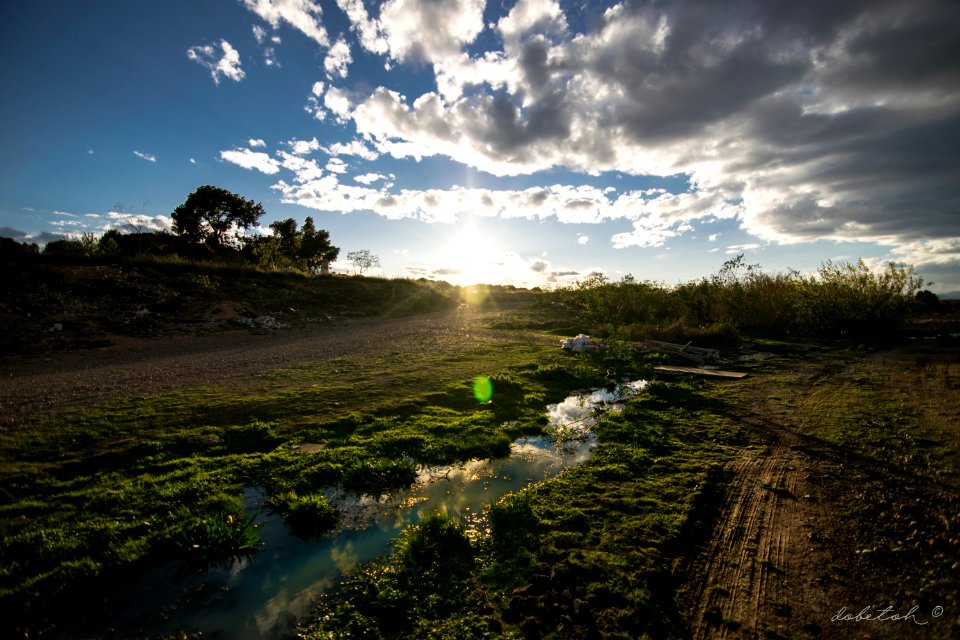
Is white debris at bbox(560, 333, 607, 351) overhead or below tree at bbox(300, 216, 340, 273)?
below

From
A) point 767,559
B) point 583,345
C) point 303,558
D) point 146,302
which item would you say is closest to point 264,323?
point 146,302

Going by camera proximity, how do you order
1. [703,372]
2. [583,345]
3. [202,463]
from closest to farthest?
[202,463]
[703,372]
[583,345]

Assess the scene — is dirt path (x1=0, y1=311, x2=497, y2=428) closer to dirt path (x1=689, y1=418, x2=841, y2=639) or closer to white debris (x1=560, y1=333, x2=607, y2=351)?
white debris (x1=560, y1=333, x2=607, y2=351)

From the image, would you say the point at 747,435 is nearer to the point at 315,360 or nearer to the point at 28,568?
→ the point at 28,568

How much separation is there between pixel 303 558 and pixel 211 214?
2323 inches

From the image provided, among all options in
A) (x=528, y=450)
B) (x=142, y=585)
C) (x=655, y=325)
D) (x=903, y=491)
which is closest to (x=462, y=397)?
(x=528, y=450)

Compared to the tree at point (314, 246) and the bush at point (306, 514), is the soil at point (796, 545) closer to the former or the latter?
the bush at point (306, 514)

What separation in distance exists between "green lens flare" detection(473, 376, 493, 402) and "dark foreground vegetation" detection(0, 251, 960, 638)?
0.21 m

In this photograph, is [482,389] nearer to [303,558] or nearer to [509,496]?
[509,496]

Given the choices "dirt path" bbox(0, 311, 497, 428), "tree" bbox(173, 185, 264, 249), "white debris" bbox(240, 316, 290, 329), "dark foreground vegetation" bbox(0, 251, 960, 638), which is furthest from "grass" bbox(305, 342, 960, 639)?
"tree" bbox(173, 185, 264, 249)

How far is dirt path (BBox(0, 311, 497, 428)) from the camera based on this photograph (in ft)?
29.8

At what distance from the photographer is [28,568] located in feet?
13.0

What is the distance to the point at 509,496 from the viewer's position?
17.6ft
